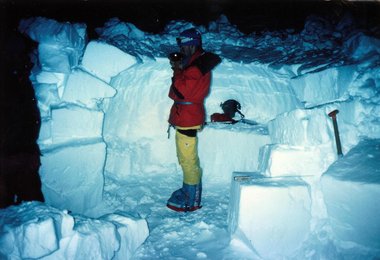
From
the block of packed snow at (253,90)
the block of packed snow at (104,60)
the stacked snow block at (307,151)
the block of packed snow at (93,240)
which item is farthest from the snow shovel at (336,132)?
the block of packed snow at (104,60)

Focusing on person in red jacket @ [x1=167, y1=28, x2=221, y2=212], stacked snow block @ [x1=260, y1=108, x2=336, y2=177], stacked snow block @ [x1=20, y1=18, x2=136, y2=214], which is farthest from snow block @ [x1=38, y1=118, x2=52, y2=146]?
stacked snow block @ [x1=260, y1=108, x2=336, y2=177]

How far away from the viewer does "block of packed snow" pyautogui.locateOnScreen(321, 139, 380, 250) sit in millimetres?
1959

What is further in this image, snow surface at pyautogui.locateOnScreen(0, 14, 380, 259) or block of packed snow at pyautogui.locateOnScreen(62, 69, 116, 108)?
block of packed snow at pyautogui.locateOnScreen(62, 69, 116, 108)

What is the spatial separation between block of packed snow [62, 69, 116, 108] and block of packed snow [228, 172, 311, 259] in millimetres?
1976

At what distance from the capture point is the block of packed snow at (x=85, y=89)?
9.52 feet

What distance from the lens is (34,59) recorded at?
2.65m

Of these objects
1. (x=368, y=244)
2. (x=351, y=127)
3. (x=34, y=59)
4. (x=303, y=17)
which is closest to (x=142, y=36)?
(x=34, y=59)

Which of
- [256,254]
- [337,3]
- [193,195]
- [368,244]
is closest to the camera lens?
[368,244]

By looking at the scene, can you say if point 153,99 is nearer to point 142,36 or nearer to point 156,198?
point 142,36

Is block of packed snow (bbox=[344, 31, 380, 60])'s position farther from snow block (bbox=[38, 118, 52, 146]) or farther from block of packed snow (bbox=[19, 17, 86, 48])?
snow block (bbox=[38, 118, 52, 146])

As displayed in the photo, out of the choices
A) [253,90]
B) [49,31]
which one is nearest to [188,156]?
[49,31]

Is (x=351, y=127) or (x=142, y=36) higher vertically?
(x=142, y=36)

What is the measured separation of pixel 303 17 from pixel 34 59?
6864 millimetres

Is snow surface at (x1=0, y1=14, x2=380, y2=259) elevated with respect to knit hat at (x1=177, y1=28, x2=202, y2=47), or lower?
lower
